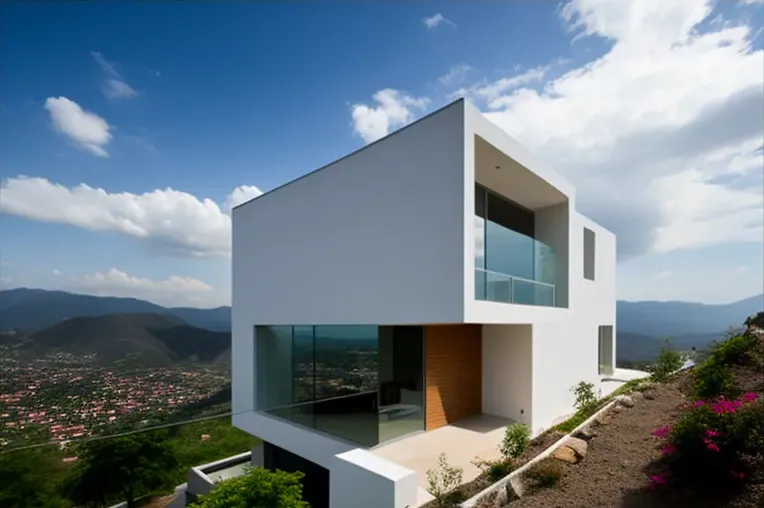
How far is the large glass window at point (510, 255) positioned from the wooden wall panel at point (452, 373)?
1.89 m

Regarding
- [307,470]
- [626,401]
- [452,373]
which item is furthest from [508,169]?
[307,470]

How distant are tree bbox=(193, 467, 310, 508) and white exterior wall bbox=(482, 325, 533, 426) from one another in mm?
5971

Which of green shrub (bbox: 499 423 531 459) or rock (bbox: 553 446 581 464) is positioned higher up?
rock (bbox: 553 446 581 464)

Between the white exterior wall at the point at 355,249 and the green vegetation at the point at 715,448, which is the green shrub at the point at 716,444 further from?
the white exterior wall at the point at 355,249

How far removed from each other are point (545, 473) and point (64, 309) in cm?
3336

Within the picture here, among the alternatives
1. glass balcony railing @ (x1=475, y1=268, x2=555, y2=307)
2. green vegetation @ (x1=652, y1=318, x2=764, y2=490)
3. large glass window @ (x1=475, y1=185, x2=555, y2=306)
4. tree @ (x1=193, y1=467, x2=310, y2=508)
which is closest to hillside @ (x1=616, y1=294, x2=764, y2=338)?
large glass window @ (x1=475, y1=185, x2=555, y2=306)

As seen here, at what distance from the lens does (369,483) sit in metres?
5.32

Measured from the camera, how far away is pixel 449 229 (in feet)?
23.1

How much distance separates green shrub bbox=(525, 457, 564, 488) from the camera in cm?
473

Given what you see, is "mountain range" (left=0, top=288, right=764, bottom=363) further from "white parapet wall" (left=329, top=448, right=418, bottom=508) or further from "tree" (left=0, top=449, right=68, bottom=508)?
"white parapet wall" (left=329, top=448, right=418, bottom=508)

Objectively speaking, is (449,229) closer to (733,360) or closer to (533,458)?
(533,458)

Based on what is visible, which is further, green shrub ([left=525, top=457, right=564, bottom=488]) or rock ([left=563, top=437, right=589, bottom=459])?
rock ([left=563, top=437, right=589, bottom=459])

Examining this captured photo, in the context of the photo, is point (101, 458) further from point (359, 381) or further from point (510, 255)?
point (510, 255)

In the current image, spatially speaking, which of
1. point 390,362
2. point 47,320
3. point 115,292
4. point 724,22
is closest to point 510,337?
point 390,362
